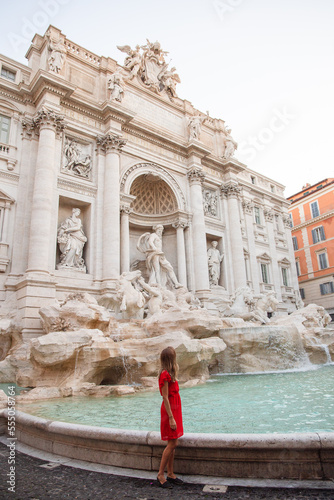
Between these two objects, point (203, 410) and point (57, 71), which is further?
point (57, 71)

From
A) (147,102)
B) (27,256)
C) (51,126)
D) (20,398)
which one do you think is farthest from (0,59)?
(20,398)

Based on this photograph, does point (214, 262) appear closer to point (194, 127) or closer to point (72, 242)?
point (194, 127)

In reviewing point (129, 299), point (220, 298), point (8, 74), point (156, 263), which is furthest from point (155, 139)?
point (129, 299)

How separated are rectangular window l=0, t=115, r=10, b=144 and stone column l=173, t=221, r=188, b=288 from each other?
913 centimetres

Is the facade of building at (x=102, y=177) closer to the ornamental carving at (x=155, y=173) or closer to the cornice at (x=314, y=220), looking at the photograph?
the ornamental carving at (x=155, y=173)

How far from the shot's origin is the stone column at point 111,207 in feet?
48.7

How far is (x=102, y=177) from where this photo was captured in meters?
16.3

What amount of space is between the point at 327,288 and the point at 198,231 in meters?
16.3

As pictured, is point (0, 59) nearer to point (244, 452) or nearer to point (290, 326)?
point (290, 326)

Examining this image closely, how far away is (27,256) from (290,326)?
10133 mm

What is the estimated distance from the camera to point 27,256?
541 inches

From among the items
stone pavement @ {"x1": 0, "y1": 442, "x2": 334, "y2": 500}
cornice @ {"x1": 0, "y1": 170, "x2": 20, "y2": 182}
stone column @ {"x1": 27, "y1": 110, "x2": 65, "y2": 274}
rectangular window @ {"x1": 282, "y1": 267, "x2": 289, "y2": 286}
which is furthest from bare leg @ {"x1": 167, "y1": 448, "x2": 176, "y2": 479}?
rectangular window @ {"x1": 282, "y1": 267, "x2": 289, "y2": 286}

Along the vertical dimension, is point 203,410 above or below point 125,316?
below

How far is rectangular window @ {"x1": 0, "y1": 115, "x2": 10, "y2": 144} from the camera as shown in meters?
14.7
